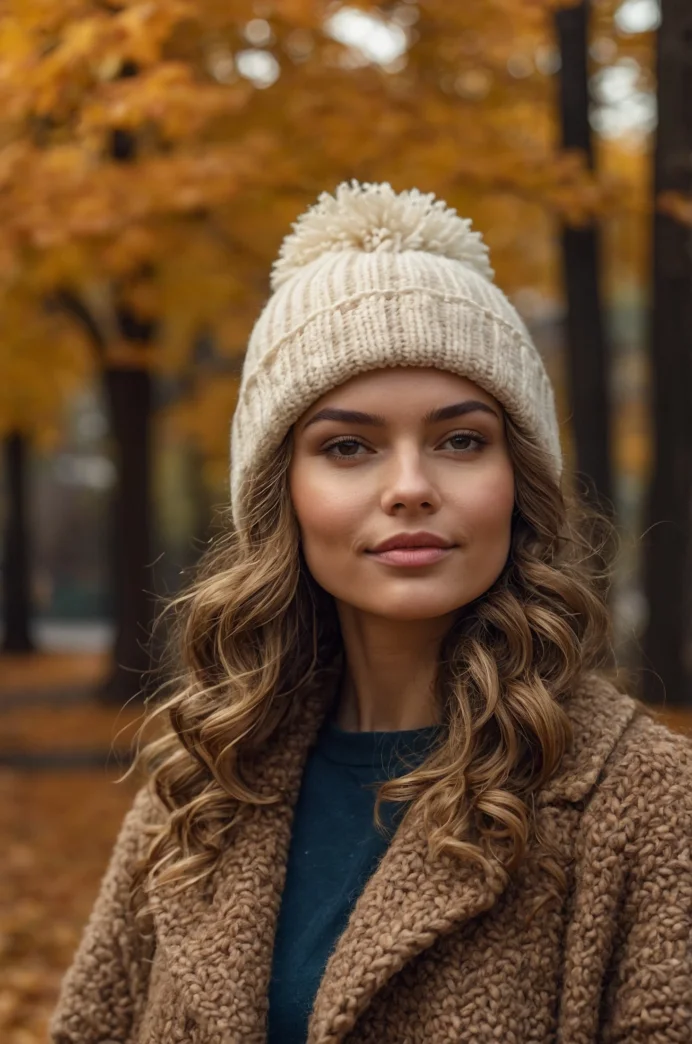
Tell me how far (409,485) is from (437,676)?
431 millimetres

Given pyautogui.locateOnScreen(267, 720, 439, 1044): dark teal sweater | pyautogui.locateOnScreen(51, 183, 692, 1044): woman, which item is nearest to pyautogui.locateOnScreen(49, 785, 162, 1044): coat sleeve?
pyautogui.locateOnScreen(51, 183, 692, 1044): woman

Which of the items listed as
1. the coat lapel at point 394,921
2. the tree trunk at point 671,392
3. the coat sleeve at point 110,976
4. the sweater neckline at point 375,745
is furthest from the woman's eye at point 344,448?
the tree trunk at point 671,392

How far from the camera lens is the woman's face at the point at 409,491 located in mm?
2113

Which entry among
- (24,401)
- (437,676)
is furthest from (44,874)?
(24,401)

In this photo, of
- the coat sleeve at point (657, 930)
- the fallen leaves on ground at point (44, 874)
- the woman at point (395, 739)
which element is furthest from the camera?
the fallen leaves on ground at point (44, 874)

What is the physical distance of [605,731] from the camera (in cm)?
212

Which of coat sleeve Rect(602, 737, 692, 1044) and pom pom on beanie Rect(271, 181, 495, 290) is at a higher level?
pom pom on beanie Rect(271, 181, 495, 290)

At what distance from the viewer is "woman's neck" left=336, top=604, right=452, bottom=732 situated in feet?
7.75

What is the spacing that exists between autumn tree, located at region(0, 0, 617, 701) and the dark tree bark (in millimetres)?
236

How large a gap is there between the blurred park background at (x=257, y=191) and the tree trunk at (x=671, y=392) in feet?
0.05

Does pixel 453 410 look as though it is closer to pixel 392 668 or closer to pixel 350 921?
pixel 392 668

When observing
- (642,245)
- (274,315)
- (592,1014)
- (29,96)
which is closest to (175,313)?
(642,245)

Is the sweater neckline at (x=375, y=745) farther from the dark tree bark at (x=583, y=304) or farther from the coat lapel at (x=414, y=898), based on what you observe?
the dark tree bark at (x=583, y=304)

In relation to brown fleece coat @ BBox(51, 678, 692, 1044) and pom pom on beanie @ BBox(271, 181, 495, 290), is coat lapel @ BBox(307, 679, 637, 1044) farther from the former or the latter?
pom pom on beanie @ BBox(271, 181, 495, 290)
